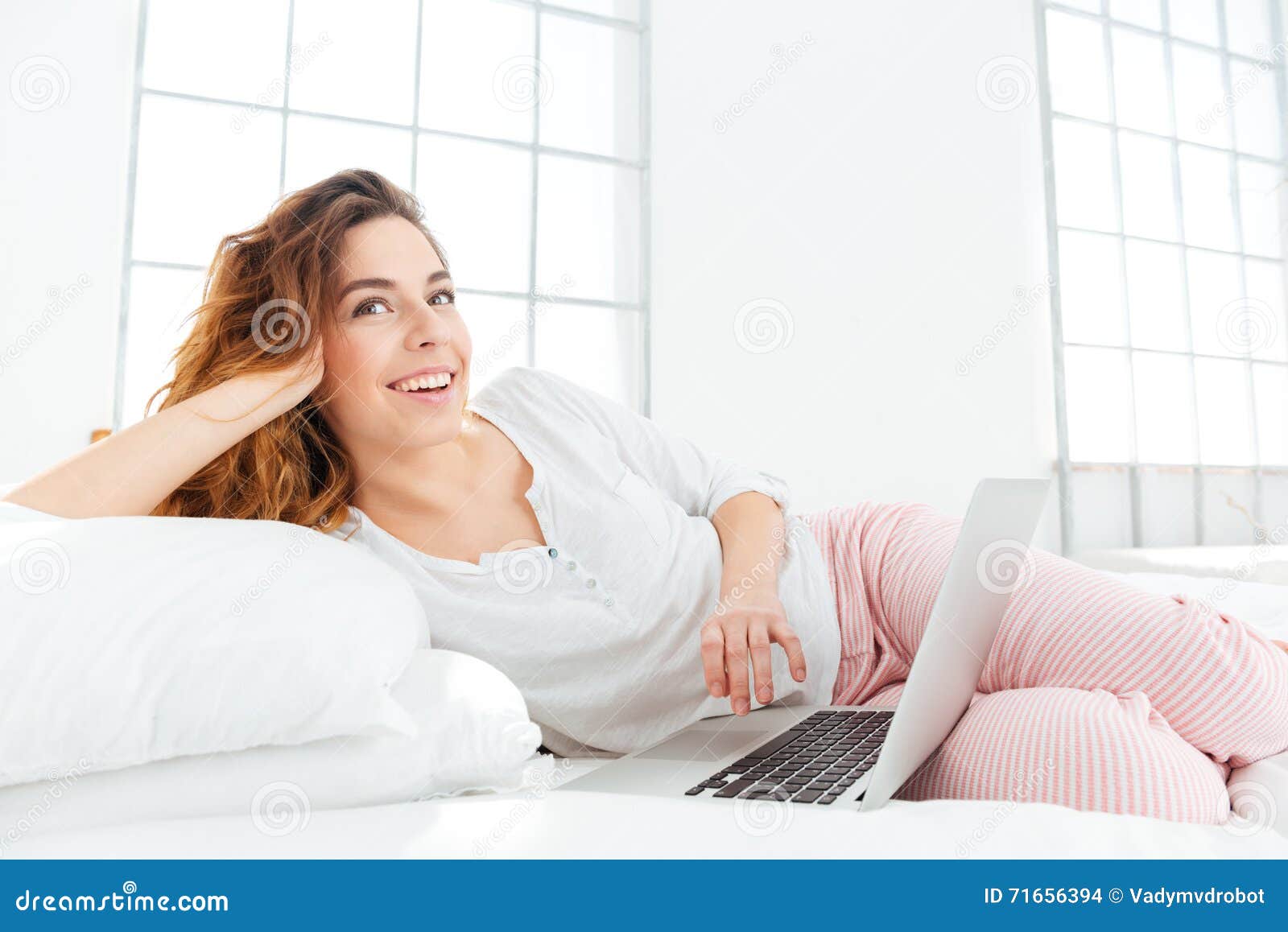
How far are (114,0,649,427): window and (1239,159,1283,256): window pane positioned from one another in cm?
284

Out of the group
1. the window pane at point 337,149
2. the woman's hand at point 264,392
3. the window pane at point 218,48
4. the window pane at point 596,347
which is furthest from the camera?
the window pane at point 596,347

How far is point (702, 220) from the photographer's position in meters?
3.32

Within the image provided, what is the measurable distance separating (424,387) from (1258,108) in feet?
15.1

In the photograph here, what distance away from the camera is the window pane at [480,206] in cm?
303

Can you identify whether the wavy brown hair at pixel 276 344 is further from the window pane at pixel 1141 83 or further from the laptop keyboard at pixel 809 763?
the window pane at pixel 1141 83

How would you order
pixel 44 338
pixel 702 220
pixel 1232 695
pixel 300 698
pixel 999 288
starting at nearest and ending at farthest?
pixel 300 698 → pixel 1232 695 → pixel 44 338 → pixel 702 220 → pixel 999 288

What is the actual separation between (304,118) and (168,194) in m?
0.47

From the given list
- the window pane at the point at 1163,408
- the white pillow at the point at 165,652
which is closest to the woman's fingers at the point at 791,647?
the white pillow at the point at 165,652

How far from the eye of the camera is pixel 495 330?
3.06 m

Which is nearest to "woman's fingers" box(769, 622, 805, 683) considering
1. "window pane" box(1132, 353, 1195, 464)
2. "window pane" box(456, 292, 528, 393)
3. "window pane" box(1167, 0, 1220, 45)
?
"window pane" box(456, 292, 528, 393)

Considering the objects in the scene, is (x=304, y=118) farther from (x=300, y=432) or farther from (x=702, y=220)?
(x=300, y=432)

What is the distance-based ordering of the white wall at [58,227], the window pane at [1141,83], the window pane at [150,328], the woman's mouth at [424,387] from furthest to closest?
the window pane at [1141,83], the window pane at [150,328], the white wall at [58,227], the woman's mouth at [424,387]

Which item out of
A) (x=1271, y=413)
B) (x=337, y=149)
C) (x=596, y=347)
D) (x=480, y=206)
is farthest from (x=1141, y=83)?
(x=337, y=149)
